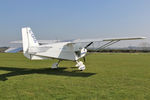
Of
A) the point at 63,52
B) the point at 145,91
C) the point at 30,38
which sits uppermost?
the point at 30,38

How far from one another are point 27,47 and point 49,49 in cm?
122

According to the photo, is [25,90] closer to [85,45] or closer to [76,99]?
[76,99]

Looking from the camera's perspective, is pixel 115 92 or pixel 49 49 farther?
pixel 49 49

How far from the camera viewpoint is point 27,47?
30.1ft

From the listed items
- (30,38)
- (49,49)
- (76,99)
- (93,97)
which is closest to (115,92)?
(93,97)

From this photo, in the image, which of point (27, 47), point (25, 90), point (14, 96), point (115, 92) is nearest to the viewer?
point (14, 96)

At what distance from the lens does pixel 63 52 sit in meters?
10.1

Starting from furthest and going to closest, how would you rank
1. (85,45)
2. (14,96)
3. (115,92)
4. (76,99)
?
(85,45) → (115,92) → (14,96) → (76,99)

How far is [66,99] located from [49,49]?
541 centimetres

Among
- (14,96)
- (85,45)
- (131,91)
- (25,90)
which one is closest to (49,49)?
(85,45)

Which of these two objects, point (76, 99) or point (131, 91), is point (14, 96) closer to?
point (76, 99)

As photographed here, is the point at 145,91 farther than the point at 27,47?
No

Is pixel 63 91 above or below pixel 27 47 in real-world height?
below

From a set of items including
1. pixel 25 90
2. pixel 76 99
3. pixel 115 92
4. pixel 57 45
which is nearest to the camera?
pixel 76 99
